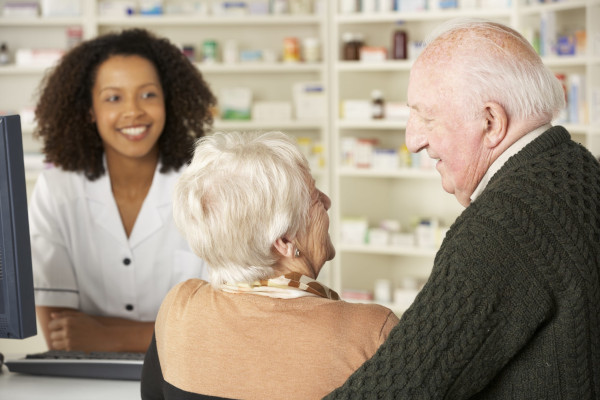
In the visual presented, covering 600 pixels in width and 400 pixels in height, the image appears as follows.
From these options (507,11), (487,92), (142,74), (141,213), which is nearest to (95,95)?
(142,74)

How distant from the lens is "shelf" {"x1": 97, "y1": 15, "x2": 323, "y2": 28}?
15.4ft

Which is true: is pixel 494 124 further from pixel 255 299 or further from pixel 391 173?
pixel 391 173

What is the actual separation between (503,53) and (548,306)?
0.42m

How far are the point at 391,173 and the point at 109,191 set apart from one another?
95.6 inches

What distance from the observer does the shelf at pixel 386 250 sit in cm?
441

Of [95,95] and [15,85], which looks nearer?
[95,95]

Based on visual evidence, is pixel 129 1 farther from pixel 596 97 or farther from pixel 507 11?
pixel 596 97

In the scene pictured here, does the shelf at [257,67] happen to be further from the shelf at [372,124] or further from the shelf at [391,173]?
the shelf at [391,173]

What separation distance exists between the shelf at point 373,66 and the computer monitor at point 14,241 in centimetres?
319

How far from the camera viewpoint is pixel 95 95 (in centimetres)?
237

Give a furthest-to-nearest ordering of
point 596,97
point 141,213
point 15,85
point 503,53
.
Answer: point 15,85, point 596,97, point 141,213, point 503,53

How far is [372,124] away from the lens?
4.46m

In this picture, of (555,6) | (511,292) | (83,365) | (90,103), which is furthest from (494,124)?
(555,6)

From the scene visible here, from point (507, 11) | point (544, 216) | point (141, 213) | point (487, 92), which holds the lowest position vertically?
point (141, 213)
